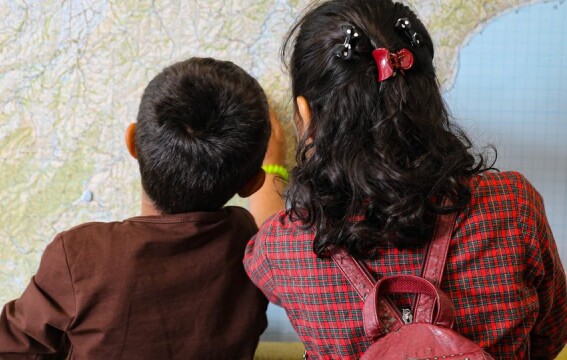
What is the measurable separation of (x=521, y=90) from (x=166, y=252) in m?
0.85

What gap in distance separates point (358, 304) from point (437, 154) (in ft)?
0.73

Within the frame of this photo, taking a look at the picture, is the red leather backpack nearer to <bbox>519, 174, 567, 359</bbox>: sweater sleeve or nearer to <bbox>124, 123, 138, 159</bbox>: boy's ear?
<bbox>519, 174, 567, 359</bbox>: sweater sleeve

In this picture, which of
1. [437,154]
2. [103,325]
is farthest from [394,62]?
[103,325]

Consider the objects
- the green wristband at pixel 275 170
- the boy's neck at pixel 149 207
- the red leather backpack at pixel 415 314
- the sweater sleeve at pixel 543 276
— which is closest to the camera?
the red leather backpack at pixel 415 314

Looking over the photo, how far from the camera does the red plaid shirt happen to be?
0.85 m

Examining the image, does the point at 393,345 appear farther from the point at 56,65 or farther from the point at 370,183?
the point at 56,65

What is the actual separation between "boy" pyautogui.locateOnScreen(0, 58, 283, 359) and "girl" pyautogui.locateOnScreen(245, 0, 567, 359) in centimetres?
13

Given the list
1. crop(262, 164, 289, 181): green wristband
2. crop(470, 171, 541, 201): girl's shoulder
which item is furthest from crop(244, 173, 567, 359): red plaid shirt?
crop(262, 164, 289, 181): green wristband

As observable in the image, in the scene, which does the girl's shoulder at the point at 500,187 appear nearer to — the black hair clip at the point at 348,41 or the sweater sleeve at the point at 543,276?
the sweater sleeve at the point at 543,276

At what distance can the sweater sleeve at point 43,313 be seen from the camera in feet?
3.16

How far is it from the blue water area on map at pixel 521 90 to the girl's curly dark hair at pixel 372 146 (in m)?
0.52

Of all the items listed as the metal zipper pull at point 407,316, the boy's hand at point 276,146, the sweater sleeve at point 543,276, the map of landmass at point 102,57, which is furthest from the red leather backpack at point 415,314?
the map of landmass at point 102,57

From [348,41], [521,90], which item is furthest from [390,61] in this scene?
[521,90]

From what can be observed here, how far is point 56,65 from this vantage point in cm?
137
